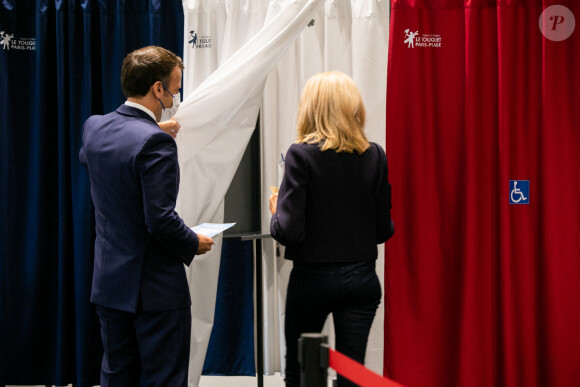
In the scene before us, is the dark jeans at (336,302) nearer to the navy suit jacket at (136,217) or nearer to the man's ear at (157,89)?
the navy suit jacket at (136,217)

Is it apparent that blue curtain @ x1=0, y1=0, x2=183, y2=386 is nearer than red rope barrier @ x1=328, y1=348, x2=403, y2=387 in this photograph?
No

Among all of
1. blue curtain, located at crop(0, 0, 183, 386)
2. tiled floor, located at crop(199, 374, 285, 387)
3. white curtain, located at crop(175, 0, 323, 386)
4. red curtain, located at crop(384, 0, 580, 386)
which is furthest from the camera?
tiled floor, located at crop(199, 374, 285, 387)

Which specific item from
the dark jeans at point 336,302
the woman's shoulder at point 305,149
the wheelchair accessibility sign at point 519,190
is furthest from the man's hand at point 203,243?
the wheelchair accessibility sign at point 519,190

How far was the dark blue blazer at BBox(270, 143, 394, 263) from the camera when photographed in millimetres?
1853

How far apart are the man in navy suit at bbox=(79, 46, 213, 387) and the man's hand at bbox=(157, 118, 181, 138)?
0.39 metres

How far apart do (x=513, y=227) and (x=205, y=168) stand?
5.10ft

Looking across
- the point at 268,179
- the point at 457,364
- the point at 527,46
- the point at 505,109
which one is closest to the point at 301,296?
the point at 268,179

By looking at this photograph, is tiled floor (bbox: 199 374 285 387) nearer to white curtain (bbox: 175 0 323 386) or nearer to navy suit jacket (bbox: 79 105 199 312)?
white curtain (bbox: 175 0 323 386)

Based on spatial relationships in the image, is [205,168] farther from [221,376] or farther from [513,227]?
[513,227]

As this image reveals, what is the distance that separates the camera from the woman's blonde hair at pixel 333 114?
1886 mm

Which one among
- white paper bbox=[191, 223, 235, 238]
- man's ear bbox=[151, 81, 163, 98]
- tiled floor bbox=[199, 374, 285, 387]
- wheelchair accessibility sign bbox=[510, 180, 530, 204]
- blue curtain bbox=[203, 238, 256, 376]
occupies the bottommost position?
tiled floor bbox=[199, 374, 285, 387]

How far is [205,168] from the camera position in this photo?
2.53m

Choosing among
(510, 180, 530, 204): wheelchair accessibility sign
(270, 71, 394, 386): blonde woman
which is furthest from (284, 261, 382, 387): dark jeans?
(510, 180, 530, 204): wheelchair accessibility sign

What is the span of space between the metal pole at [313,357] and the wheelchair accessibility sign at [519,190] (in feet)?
6.16
